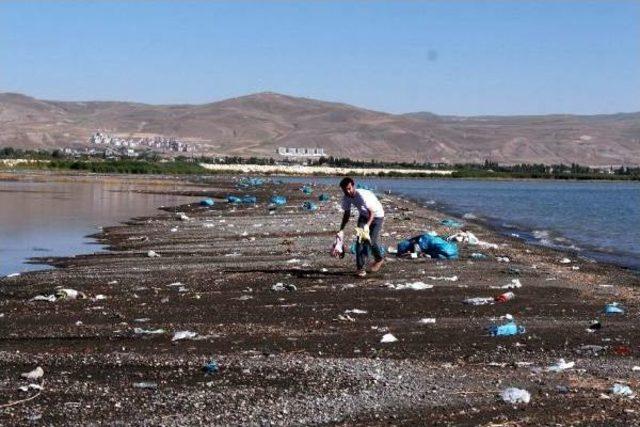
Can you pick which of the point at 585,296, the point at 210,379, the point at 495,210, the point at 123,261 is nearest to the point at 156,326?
the point at 210,379

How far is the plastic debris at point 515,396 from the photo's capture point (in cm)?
834

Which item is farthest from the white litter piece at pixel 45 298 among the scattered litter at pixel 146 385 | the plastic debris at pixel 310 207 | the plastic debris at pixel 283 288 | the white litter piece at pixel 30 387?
the plastic debris at pixel 310 207

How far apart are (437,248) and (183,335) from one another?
999 centimetres

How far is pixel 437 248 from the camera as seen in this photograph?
2039 cm

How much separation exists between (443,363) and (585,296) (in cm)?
604

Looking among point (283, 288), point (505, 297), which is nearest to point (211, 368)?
point (283, 288)

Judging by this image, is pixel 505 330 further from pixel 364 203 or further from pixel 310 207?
pixel 310 207

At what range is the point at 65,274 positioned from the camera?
1780cm

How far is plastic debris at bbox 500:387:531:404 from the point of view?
8.34 metres

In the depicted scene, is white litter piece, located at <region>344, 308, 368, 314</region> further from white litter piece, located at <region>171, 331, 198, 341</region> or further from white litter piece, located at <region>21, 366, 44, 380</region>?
white litter piece, located at <region>21, 366, 44, 380</region>

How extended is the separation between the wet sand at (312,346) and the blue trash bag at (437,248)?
0.48 meters

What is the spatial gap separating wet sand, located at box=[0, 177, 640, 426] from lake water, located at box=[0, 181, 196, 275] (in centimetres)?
370

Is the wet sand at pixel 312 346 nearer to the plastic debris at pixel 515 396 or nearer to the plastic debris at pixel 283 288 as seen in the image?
the plastic debris at pixel 515 396

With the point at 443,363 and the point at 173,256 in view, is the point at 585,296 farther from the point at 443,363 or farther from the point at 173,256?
the point at 173,256
